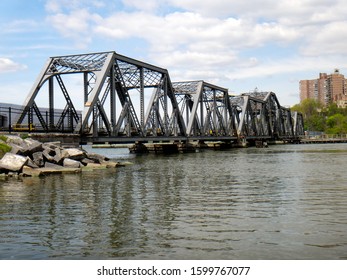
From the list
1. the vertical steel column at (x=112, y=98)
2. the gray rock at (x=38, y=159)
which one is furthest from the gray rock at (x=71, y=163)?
the vertical steel column at (x=112, y=98)

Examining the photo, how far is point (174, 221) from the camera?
13984 mm

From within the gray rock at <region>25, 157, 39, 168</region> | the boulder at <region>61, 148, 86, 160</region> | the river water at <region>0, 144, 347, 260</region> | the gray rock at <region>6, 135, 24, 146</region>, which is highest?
the gray rock at <region>6, 135, 24, 146</region>

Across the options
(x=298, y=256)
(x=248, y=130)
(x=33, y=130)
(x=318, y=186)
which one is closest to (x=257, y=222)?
(x=298, y=256)

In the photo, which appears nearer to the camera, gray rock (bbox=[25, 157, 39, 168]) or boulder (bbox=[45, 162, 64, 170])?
gray rock (bbox=[25, 157, 39, 168])

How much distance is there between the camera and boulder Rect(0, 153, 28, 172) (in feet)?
92.3

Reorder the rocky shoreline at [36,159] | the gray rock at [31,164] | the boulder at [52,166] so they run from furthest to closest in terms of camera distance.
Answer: the boulder at [52,166], the gray rock at [31,164], the rocky shoreline at [36,159]

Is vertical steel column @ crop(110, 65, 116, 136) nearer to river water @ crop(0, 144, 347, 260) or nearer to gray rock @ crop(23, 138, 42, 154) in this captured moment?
gray rock @ crop(23, 138, 42, 154)

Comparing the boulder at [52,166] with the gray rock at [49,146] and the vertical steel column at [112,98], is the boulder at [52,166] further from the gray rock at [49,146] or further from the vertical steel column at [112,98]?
the vertical steel column at [112,98]

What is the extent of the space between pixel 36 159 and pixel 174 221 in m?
20.0

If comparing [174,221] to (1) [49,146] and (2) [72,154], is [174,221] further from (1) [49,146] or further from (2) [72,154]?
(1) [49,146]

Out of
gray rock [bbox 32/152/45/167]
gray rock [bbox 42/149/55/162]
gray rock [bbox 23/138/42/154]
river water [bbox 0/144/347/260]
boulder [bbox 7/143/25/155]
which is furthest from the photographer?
gray rock [bbox 42/149/55/162]

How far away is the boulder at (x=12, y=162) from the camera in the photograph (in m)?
28.1

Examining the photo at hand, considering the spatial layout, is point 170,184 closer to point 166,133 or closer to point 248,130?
point 166,133

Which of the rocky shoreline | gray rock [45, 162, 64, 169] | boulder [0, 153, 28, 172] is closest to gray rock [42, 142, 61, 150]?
the rocky shoreline
